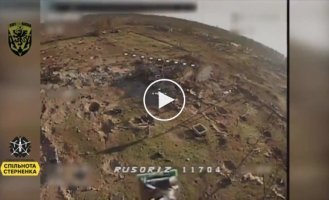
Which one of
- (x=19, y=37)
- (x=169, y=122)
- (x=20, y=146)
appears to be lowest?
(x=20, y=146)

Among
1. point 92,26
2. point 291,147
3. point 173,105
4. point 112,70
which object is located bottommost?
point 291,147

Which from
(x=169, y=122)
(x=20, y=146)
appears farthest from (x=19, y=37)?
(x=169, y=122)

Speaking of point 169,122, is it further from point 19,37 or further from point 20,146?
point 19,37

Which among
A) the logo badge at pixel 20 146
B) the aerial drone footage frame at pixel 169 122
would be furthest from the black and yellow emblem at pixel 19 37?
the logo badge at pixel 20 146

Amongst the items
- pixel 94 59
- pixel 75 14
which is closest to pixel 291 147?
pixel 94 59

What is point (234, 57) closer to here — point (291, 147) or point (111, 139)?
point (291, 147)

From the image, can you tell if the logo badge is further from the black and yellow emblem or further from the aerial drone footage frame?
the black and yellow emblem

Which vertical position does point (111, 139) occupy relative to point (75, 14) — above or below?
below
